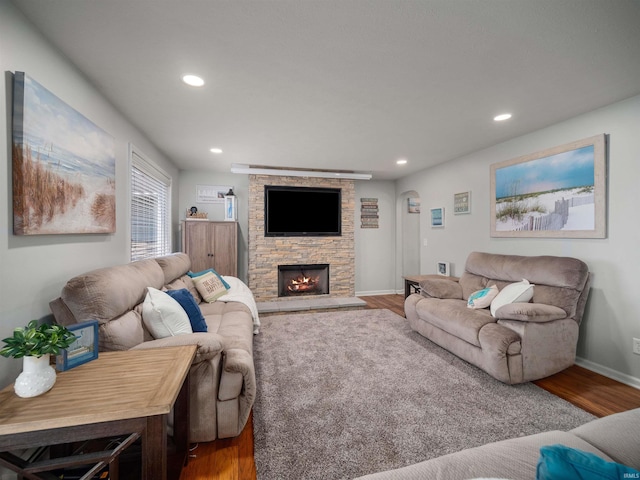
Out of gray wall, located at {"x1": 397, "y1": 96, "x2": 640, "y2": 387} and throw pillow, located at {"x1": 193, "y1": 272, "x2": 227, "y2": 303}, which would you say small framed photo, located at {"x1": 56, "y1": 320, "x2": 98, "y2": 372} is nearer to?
throw pillow, located at {"x1": 193, "y1": 272, "x2": 227, "y2": 303}

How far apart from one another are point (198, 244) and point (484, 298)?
4.10m

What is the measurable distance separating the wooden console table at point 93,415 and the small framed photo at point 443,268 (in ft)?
13.7

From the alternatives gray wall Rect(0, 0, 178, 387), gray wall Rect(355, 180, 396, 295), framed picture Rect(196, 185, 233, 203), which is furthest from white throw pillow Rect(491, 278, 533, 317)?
framed picture Rect(196, 185, 233, 203)

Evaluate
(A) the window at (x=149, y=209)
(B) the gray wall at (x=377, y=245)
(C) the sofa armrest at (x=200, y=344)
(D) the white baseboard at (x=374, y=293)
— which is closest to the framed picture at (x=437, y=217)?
(B) the gray wall at (x=377, y=245)

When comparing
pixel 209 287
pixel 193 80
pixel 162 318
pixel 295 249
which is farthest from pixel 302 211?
pixel 162 318

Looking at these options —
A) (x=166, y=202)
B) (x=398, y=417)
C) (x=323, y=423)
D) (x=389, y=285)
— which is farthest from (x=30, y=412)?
(x=389, y=285)

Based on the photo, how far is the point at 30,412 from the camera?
0.98m

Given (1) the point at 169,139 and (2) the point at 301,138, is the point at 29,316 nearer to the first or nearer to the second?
(1) the point at 169,139

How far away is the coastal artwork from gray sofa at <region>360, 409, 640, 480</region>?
1.98 meters

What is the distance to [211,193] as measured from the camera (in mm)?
5160

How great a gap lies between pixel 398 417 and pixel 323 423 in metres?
0.52

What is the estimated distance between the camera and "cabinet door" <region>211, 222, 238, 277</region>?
460cm

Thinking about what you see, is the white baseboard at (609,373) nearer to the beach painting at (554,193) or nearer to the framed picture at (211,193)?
the beach painting at (554,193)

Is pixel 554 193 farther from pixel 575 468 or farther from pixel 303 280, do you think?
pixel 303 280
